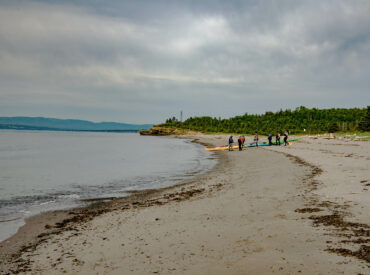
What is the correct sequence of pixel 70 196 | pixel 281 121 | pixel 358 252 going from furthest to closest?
1. pixel 281 121
2. pixel 70 196
3. pixel 358 252

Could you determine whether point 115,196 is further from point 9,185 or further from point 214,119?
point 214,119

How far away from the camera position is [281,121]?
143 m

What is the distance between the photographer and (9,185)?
18.3 metres

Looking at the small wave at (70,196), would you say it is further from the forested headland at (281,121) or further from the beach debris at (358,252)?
the forested headland at (281,121)

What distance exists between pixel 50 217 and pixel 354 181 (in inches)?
515

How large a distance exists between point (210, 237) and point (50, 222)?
633 centimetres

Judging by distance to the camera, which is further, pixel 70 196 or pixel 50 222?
pixel 70 196

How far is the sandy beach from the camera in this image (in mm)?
5133

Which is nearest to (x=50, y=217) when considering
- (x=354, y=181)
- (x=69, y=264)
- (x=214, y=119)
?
(x=69, y=264)

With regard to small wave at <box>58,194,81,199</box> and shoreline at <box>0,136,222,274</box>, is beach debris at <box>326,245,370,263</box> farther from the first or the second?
small wave at <box>58,194,81,199</box>

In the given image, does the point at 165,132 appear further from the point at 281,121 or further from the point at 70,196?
the point at 70,196

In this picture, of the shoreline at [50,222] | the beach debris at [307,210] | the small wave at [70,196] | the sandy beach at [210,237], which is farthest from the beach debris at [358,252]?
the small wave at [70,196]

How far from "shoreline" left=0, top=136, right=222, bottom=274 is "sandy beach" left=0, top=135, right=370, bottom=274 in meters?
0.04

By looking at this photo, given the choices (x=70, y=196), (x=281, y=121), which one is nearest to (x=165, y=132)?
(x=281, y=121)
